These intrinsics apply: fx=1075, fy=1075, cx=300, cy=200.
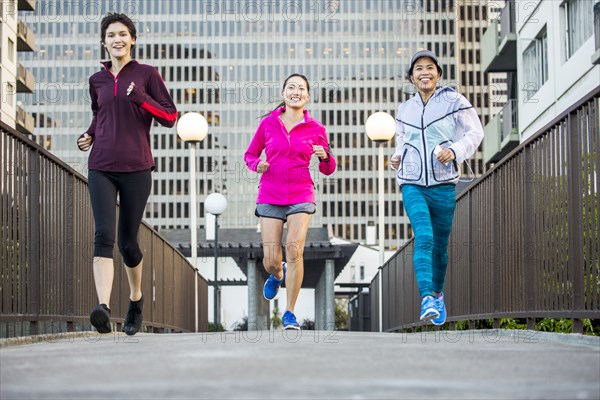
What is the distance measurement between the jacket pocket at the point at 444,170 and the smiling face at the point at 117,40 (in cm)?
237

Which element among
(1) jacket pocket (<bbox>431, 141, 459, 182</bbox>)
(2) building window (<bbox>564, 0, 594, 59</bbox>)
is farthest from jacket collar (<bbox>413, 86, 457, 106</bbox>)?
(2) building window (<bbox>564, 0, 594, 59</bbox>)

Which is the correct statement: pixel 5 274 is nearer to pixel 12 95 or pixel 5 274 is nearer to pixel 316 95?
pixel 12 95

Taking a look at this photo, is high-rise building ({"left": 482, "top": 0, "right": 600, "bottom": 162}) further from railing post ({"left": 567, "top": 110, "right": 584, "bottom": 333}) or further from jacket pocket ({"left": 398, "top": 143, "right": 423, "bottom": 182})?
railing post ({"left": 567, "top": 110, "right": 584, "bottom": 333})

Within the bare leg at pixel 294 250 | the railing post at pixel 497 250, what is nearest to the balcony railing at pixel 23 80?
the bare leg at pixel 294 250

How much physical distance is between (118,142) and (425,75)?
2368mm

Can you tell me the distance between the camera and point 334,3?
5664 inches

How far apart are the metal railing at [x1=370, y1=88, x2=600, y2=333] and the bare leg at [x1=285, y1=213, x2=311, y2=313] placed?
167cm

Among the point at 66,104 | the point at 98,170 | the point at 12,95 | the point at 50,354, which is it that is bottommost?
the point at 50,354

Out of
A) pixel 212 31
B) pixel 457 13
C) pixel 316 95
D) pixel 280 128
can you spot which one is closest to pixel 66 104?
pixel 212 31

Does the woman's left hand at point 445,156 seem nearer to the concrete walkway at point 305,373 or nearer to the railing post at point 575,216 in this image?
the railing post at point 575,216

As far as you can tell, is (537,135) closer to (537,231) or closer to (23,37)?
(537,231)

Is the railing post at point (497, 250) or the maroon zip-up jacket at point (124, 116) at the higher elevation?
the maroon zip-up jacket at point (124, 116)

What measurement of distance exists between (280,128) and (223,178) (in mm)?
130586

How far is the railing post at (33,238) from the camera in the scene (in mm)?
7688
